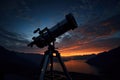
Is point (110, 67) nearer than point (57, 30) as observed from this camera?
No

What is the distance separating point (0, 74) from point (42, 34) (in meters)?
4.77

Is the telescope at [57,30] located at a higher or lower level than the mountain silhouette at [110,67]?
higher

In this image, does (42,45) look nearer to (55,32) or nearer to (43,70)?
(55,32)

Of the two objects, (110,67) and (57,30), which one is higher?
(57,30)

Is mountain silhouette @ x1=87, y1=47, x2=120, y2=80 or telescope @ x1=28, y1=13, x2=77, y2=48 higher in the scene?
telescope @ x1=28, y1=13, x2=77, y2=48

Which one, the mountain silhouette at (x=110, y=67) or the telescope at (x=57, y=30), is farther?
the mountain silhouette at (x=110, y=67)

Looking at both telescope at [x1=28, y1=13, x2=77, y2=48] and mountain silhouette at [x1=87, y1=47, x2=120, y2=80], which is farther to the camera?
mountain silhouette at [x1=87, y1=47, x2=120, y2=80]

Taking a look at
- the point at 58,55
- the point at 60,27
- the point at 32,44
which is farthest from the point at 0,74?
the point at 60,27

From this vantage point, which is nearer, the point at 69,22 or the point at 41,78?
the point at 41,78

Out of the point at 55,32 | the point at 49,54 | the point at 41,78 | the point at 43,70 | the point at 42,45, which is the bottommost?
the point at 41,78

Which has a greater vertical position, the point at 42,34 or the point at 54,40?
the point at 42,34

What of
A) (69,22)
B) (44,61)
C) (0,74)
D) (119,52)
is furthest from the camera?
(119,52)

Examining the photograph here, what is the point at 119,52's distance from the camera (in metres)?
156

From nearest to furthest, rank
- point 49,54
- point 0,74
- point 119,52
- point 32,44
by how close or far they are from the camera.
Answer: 1. point 49,54
2. point 32,44
3. point 0,74
4. point 119,52
